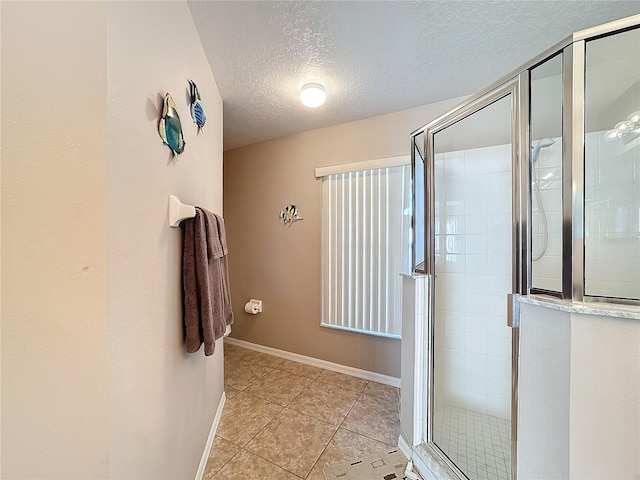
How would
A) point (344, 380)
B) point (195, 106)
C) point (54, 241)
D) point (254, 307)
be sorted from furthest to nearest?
1. point (254, 307)
2. point (344, 380)
3. point (195, 106)
4. point (54, 241)

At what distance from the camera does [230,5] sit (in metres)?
1.22

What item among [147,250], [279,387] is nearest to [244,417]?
[279,387]

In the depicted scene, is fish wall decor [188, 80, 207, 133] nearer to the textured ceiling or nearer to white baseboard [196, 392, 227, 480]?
the textured ceiling

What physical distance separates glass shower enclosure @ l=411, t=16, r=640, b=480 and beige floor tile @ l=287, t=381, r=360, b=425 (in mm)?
637

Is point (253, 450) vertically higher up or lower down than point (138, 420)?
lower down

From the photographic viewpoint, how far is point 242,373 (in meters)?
2.46

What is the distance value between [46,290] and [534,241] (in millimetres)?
1632

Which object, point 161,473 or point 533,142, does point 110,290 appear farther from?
point 533,142

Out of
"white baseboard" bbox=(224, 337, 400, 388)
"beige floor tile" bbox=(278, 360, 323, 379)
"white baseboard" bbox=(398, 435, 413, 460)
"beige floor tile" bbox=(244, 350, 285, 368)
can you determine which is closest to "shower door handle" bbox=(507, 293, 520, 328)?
"white baseboard" bbox=(398, 435, 413, 460)

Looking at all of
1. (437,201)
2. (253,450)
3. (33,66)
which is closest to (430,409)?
(253,450)

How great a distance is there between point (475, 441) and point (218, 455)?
1.50 m

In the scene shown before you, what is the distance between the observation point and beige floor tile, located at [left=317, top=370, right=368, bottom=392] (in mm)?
2227

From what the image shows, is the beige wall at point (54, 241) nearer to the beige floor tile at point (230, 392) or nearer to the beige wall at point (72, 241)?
the beige wall at point (72, 241)

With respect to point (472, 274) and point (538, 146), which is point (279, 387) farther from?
point (538, 146)
